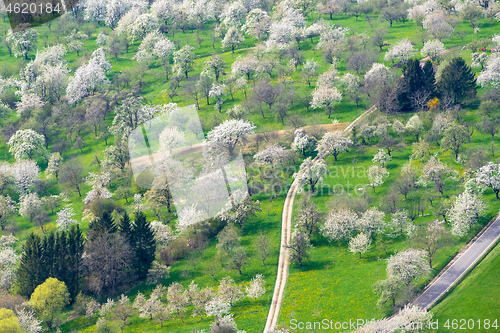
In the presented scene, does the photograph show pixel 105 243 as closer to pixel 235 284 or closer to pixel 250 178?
pixel 235 284

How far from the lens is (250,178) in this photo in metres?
109

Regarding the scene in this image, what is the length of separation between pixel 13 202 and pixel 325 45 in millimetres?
83726

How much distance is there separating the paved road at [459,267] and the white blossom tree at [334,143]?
32902mm

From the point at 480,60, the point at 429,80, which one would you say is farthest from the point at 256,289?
the point at 480,60

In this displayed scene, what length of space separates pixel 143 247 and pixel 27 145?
166 feet

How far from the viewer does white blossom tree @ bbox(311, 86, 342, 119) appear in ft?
405

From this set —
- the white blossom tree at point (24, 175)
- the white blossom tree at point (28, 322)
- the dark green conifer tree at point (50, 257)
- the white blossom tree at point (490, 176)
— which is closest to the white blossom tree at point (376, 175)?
the white blossom tree at point (490, 176)

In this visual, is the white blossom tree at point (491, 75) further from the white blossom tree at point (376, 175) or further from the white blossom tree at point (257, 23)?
the white blossom tree at point (257, 23)

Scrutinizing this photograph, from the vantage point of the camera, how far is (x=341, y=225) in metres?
89.8

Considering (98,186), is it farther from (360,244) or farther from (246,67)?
(360,244)

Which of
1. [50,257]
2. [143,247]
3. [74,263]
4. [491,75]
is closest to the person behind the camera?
[50,257]

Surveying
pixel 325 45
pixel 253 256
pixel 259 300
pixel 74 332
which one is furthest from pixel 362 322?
pixel 325 45

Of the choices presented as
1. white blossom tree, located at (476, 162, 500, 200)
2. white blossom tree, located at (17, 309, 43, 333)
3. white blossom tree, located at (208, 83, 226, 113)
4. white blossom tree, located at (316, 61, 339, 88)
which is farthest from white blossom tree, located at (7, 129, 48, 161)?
white blossom tree, located at (476, 162, 500, 200)

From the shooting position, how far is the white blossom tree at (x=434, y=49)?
13400cm
